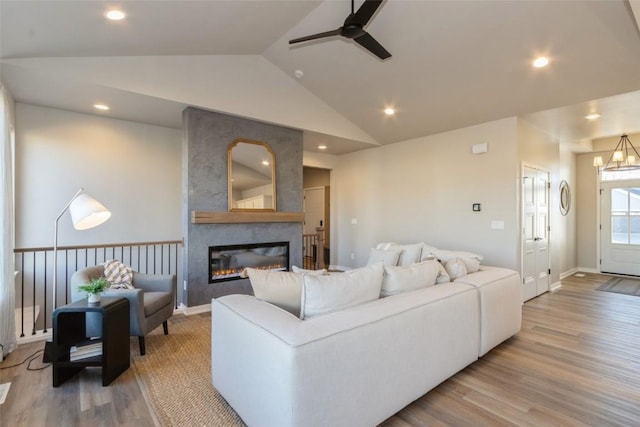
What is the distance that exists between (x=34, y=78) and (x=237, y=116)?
2211mm

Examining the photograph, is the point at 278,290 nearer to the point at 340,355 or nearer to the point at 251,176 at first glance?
the point at 340,355

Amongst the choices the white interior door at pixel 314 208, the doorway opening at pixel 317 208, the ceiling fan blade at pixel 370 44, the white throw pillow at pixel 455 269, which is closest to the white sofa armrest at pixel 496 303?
the white throw pillow at pixel 455 269

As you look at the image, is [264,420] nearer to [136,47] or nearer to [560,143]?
[136,47]

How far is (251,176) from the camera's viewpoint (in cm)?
Result: 472

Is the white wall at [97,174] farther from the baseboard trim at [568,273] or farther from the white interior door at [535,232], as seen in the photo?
the baseboard trim at [568,273]

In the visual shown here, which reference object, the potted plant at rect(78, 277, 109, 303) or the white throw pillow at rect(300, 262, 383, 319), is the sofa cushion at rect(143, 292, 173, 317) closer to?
the potted plant at rect(78, 277, 109, 303)

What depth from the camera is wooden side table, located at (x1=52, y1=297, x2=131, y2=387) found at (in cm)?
238

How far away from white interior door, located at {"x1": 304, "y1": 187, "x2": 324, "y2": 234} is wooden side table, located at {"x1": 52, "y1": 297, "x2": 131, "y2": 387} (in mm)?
6328

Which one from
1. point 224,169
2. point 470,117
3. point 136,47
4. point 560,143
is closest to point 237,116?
point 224,169

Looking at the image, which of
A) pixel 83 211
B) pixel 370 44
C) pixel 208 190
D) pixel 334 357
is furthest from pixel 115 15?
pixel 334 357

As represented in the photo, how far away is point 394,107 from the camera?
16.2ft

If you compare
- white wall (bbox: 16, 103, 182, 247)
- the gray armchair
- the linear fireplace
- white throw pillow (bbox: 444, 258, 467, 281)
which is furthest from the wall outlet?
white wall (bbox: 16, 103, 182, 247)

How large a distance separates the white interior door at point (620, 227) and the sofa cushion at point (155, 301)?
8.70 m

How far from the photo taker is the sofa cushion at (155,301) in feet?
9.96
